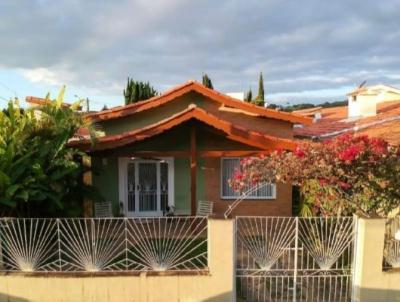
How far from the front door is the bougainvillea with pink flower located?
6544 mm

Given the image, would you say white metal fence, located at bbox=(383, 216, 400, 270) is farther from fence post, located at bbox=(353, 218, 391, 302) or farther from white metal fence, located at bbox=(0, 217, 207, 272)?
white metal fence, located at bbox=(0, 217, 207, 272)

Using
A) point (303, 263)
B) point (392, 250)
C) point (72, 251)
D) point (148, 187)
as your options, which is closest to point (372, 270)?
point (392, 250)

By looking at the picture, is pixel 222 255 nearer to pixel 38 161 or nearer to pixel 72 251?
pixel 72 251

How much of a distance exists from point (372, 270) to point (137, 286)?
4203 mm

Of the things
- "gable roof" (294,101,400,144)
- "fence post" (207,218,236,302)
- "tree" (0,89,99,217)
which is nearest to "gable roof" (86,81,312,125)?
"gable roof" (294,101,400,144)

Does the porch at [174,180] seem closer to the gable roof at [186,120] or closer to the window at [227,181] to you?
the window at [227,181]

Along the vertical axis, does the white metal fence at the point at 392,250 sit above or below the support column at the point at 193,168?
below

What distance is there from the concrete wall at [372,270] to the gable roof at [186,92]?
8.19m

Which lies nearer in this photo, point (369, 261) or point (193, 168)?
point (369, 261)

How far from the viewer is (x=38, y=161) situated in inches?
390

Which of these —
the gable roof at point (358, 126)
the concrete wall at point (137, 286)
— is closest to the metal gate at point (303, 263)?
the concrete wall at point (137, 286)

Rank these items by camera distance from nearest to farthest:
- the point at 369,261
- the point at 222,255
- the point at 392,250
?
1. the point at 222,255
2. the point at 369,261
3. the point at 392,250

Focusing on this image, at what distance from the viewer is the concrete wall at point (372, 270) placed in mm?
6961

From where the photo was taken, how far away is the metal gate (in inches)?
282
